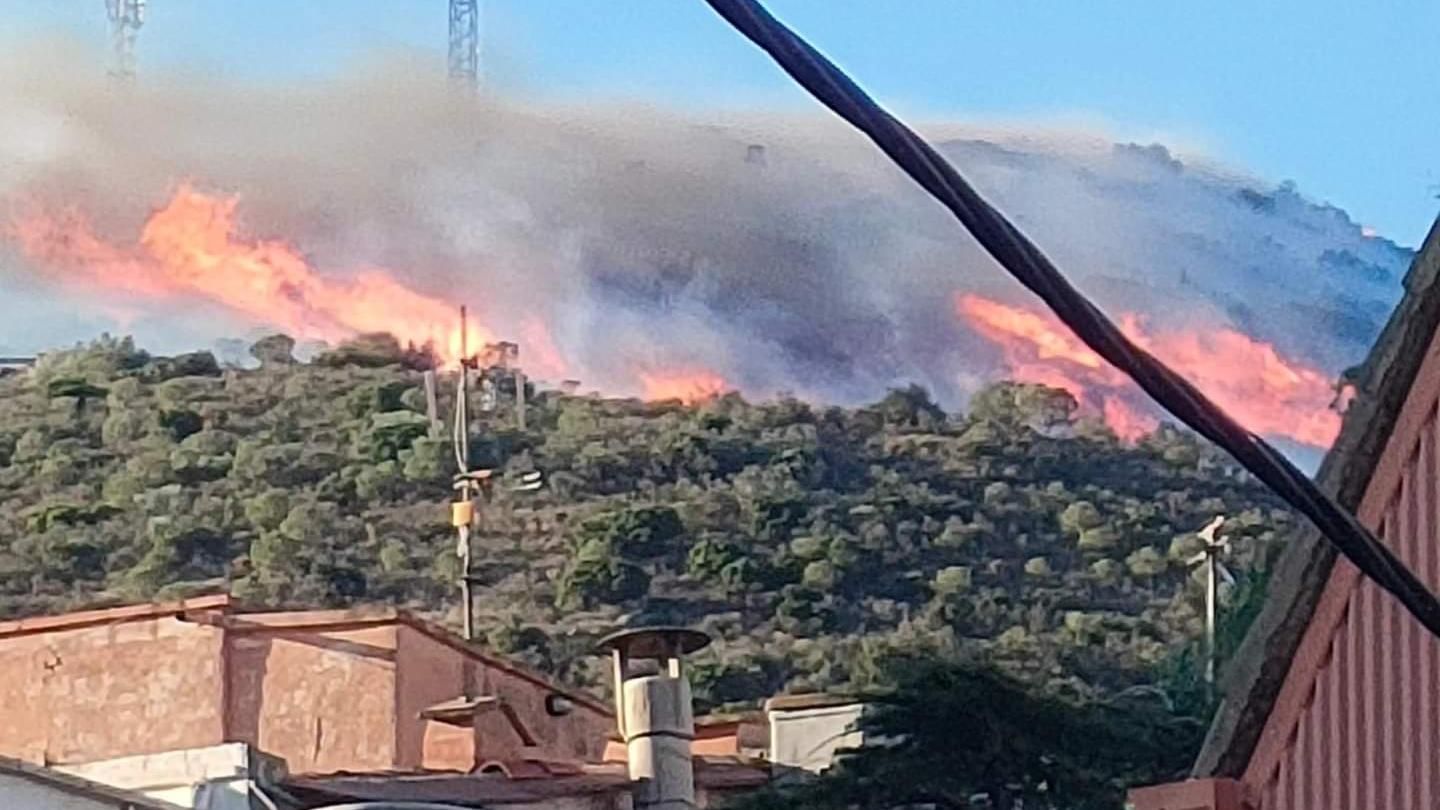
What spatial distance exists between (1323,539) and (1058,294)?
337 cm

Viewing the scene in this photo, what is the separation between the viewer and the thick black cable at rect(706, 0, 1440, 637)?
4.61 m

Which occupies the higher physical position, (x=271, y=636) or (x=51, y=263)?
(x=51, y=263)

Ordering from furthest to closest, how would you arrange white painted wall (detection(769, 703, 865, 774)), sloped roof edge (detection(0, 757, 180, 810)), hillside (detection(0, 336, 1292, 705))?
1. hillside (detection(0, 336, 1292, 705))
2. white painted wall (detection(769, 703, 865, 774))
3. sloped roof edge (detection(0, 757, 180, 810))

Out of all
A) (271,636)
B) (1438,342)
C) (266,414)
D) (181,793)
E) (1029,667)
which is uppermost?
Answer: (266,414)

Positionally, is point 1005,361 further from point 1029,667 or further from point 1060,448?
point 1029,667

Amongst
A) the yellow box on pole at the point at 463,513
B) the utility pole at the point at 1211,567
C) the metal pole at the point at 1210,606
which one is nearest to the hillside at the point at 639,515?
the utility pole at the point at 1211,567

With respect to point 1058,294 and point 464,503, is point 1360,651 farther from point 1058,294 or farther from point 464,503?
point 464,503

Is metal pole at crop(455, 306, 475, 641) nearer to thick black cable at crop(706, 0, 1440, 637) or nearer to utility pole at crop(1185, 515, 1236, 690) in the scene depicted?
utility pole at crop(1185, 515, 1236, 690)

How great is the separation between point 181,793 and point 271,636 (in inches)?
332

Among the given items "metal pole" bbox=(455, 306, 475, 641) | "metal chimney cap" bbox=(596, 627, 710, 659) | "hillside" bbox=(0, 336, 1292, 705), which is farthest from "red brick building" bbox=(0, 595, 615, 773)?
"hillside" bbox=(0, 336, 1292, 705)

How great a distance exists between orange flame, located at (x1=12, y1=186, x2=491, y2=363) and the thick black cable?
58353mm

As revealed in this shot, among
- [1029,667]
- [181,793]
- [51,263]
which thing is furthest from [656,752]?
[51,263]

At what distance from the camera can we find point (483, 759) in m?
26.8

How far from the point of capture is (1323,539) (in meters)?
7.86
